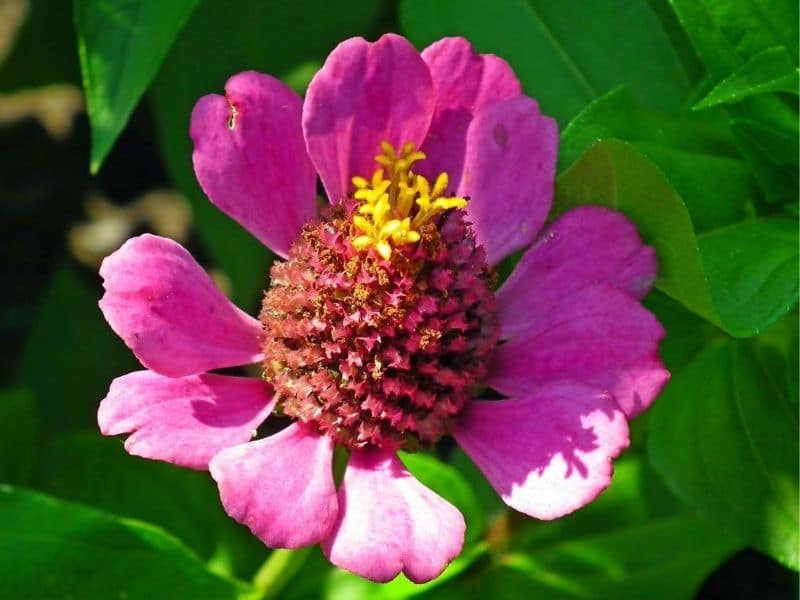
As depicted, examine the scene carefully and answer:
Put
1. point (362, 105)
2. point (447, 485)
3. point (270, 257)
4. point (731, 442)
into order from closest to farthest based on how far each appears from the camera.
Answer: point (362, 105) < point (731, 442) < point (447, 485) < point (270, 257)

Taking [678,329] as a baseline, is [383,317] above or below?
above

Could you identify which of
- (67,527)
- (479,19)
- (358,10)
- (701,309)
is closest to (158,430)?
(67,527)

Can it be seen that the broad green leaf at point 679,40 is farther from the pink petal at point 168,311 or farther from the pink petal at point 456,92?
the pink petal at point 168,311

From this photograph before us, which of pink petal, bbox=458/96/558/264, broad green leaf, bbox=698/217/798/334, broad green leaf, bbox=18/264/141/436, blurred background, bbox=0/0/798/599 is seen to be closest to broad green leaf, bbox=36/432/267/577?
blurred background, bbox=0/0/798/599

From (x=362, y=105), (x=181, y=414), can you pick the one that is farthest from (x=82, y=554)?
(x=362, y=105)

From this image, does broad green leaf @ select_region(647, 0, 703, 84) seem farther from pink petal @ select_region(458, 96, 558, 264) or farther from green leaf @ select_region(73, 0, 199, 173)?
green leaf @ select_region(73, 0, 199, 173)

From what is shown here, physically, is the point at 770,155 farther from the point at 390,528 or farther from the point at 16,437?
the point at 16,437
